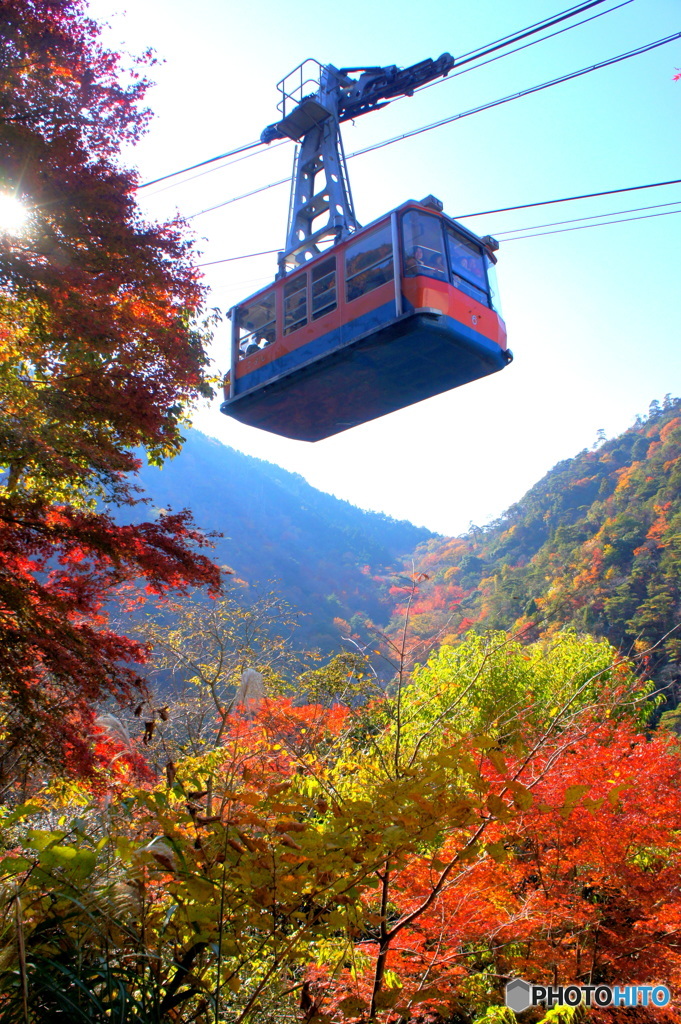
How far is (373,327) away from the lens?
5875 mm

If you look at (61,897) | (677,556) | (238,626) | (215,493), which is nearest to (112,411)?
(61,897)

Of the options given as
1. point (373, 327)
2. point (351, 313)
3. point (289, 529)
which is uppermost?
point (289, 529)

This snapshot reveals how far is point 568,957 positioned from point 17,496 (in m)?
6.05

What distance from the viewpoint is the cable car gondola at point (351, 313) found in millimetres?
5867

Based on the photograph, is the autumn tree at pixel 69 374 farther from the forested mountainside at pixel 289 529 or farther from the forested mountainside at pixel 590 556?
the forested mountainside at pixel 289 529

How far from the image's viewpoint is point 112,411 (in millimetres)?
5223
